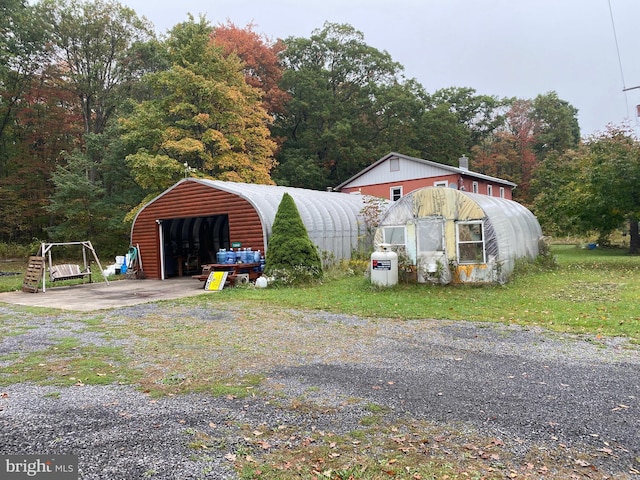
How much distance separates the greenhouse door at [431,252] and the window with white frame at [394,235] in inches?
18.3

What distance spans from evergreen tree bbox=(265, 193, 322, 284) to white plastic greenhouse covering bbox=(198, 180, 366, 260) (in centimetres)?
98

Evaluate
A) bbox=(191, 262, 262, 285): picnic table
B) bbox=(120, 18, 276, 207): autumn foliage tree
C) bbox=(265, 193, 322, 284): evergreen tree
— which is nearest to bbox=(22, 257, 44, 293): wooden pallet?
bbox=(191, 262, 262, 285): picnic table

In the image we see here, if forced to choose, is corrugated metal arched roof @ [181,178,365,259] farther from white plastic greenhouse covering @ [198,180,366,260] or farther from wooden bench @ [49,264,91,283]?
wooden bench @ [49,264,91,283]

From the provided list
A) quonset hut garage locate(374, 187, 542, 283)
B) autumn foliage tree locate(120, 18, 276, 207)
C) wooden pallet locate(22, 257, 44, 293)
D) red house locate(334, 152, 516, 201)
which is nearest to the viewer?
quonset hut garage locate(374, 187, 542, 283)

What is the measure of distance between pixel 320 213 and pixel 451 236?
5484 mm

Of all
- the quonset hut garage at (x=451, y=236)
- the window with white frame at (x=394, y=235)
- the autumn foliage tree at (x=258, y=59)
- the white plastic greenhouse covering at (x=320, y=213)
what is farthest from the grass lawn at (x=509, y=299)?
the autumn foliage tree at (x=258, y=59)

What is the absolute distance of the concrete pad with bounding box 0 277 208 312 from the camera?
36.3 feet

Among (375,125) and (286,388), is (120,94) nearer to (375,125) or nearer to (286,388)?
(375,125)

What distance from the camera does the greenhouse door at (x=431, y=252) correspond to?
12.2 m

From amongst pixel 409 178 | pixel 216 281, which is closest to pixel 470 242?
pixel 216 281

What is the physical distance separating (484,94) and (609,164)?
95.3ft

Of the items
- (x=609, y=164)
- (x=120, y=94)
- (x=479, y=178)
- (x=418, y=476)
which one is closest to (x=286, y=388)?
(x=418, y=476)

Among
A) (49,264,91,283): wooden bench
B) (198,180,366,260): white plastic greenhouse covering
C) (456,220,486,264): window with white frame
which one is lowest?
(49,264,91,283): wooden bench

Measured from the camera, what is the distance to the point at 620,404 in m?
3.99
